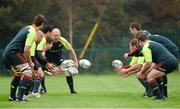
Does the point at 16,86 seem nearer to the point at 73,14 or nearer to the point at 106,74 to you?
the point at 106,74

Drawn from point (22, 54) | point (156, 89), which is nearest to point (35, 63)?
point (22, 54)

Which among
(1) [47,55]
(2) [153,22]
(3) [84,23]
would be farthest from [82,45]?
(1) [47,55]

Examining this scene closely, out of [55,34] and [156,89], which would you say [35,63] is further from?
[156,89]

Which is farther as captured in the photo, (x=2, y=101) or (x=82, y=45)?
(x=82, y=45)

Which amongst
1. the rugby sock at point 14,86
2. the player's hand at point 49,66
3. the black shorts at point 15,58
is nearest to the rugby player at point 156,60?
the black shorts at point 15,58

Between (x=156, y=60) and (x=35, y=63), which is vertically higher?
(x=35, y=63)

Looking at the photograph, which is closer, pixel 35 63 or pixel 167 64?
pixel 167 64

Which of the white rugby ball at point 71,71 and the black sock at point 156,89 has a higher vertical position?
the white rugby ball at point 71,71

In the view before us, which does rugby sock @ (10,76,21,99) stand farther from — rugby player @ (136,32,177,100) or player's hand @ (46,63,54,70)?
rugby player @ (136,32,177,100)

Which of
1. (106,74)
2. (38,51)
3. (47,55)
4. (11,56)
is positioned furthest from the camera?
(106,74)

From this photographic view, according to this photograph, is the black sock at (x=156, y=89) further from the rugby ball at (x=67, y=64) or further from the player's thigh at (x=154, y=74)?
the rugby ball at (x=67, y=64)

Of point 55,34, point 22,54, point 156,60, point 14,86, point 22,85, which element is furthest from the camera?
point 55,34

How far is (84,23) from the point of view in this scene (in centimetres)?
4319

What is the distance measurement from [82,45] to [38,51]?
21.6m
